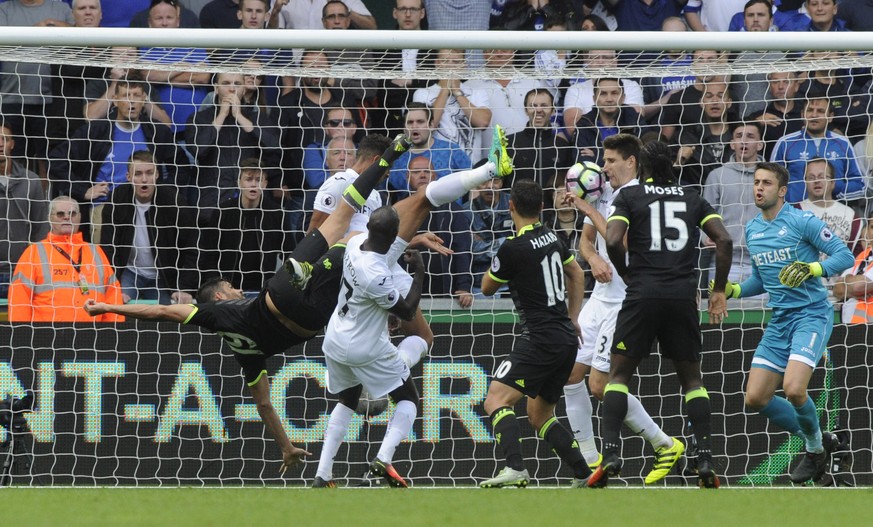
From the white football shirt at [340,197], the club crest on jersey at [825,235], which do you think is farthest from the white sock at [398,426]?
the club crest on jersey at [825,235]

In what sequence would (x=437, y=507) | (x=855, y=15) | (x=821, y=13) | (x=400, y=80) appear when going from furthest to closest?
(x=855, y=15), (x=821, y=13), (x=400, y=80), (x=437, y=507)

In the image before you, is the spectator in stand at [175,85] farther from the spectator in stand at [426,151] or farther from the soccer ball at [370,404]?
the soccer ball at [370,404]

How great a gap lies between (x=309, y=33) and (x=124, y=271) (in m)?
2.77

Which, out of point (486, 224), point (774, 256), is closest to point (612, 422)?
point (774, 256)

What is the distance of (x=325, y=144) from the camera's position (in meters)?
11.2

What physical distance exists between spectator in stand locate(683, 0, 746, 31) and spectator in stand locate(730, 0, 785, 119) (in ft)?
0.86

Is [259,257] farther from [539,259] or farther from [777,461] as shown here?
[777,461]

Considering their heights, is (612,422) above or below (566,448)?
above

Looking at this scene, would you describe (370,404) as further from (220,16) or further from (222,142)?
(220,16)

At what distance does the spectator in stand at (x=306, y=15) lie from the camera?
12.7 meters

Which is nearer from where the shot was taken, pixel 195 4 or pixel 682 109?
pixel 682 109

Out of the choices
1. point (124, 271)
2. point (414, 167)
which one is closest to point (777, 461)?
point (414, 167)

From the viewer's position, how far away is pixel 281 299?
27.7 feet

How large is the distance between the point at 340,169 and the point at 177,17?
2545 mm
